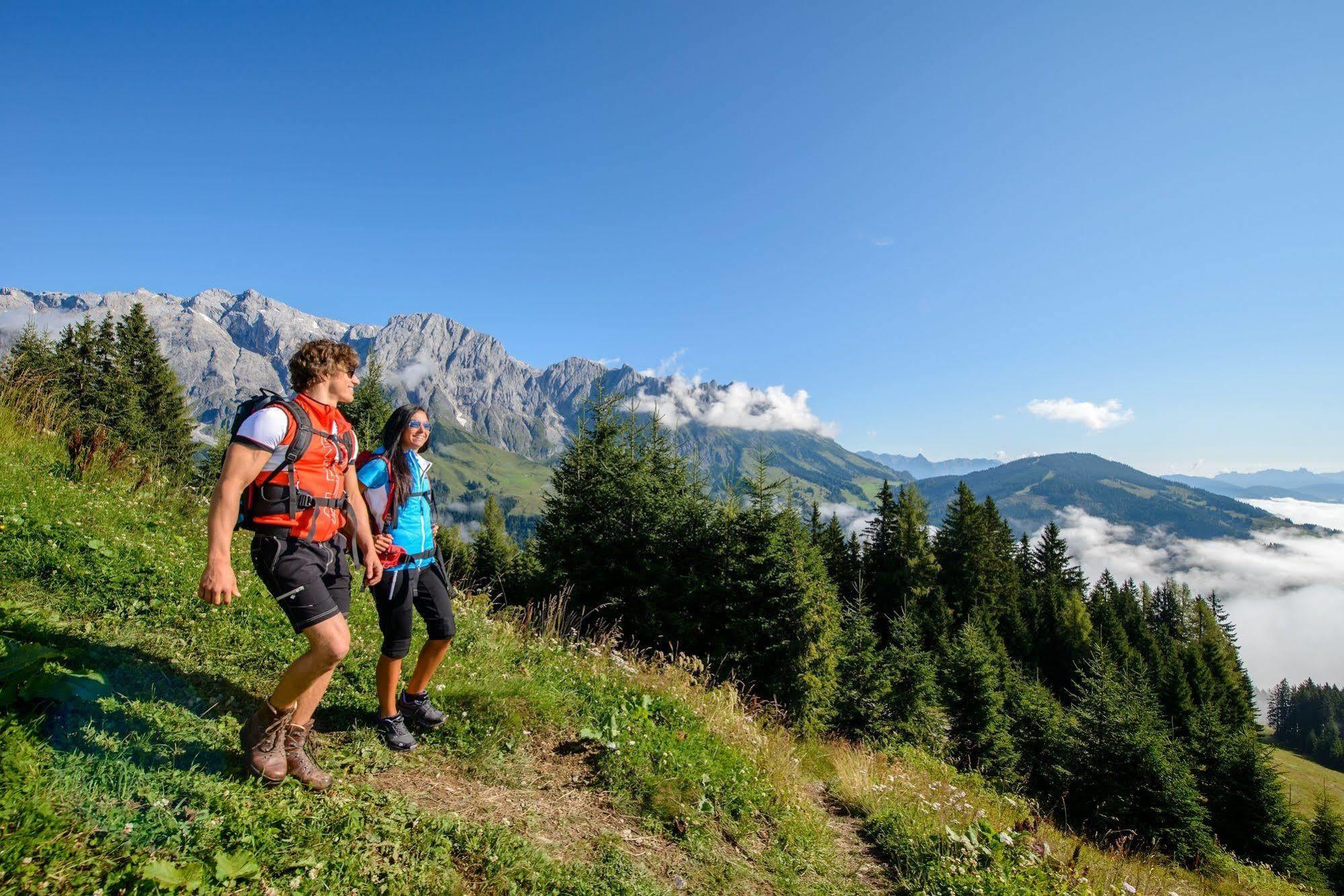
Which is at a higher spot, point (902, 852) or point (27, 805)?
point (27, 805)

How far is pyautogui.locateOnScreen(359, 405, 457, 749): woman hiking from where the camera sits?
4309 mm

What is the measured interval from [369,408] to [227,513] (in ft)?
85.0

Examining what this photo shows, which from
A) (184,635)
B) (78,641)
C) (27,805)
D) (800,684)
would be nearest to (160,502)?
(184,635)

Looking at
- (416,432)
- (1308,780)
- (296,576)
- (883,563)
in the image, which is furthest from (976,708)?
(1308,780)

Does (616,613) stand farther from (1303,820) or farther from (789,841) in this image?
(1303,820)

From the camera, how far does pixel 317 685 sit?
11.6 ft

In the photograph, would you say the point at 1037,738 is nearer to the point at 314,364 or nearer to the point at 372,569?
the point at 372,569

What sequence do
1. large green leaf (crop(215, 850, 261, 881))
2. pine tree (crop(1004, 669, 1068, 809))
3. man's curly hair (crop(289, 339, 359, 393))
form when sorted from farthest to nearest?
pine tree (crop(1004, 669, 1068, 809)) → man's curly hair (crop(289, 339, 359, 393)) → large green leaf (crop(215, 850, 261, 881))

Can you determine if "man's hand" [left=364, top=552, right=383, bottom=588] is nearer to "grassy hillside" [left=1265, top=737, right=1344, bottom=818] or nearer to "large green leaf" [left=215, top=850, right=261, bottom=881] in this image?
"large green leaf" [left=215, top=850, right=261, bottom=881]

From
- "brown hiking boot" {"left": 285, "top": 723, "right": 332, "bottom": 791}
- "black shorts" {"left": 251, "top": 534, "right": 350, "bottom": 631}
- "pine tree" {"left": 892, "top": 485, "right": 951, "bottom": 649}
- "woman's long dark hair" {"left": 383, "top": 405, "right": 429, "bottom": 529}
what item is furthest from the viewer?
"pine tree" {"left": 892, "top": 485, "right": 951, "bottom": 649}

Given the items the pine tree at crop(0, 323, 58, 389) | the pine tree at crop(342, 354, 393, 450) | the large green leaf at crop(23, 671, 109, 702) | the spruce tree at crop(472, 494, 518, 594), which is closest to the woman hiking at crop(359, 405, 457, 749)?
the large green leaf at crop(23, 671, 109, 702)

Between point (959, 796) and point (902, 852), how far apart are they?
196 cm

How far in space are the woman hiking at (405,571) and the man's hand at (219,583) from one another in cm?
124

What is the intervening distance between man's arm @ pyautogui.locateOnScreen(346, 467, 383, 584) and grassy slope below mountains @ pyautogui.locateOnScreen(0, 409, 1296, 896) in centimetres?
124
